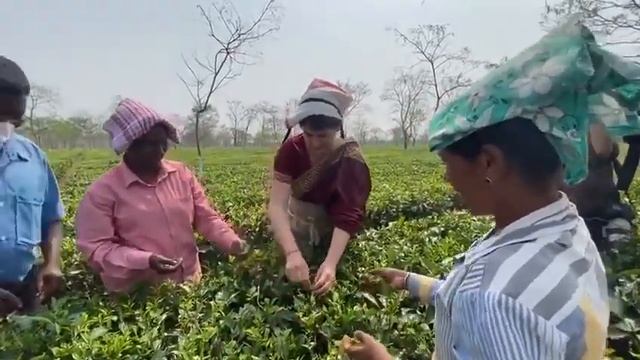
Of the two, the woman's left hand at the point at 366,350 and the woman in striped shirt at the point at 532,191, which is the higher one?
the woman in striped shirt at the point at 532,191

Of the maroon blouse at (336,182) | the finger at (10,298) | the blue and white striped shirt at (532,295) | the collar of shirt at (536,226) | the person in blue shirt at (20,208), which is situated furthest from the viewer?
the maroon blouse at (336,182)

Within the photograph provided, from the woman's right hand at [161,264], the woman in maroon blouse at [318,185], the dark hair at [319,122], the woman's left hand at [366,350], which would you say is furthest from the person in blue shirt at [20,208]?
the woman's left hand at [366,350]

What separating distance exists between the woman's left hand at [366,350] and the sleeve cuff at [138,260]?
1212 millimetres

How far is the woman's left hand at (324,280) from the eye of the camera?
237 cm

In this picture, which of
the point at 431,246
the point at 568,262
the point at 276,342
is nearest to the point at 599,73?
the point at 568,262

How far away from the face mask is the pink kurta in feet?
1.09

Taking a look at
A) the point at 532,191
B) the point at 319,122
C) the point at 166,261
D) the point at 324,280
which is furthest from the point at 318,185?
the point at 532,191

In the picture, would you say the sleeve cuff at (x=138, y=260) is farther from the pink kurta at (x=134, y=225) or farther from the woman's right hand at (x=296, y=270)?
the woman's right hand at (x=296, y=270)

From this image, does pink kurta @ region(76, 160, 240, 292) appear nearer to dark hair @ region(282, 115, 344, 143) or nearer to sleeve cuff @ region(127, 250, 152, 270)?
sleeve cuff @ region(127, 250, 152, 270)

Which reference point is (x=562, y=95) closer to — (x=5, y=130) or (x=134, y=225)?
(x=134, y=225)

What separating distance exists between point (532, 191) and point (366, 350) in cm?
41

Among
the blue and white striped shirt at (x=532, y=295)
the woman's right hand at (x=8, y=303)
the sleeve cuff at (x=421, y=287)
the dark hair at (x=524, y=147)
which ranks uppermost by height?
the dark hair at (x=524, y=147)

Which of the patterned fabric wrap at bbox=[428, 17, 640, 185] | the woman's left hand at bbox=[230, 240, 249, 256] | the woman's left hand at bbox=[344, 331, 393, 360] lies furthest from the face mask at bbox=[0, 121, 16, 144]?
the patterned fabric wrap at bbox=[428, 17, 640, 185]

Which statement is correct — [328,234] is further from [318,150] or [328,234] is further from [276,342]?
[276,342]
